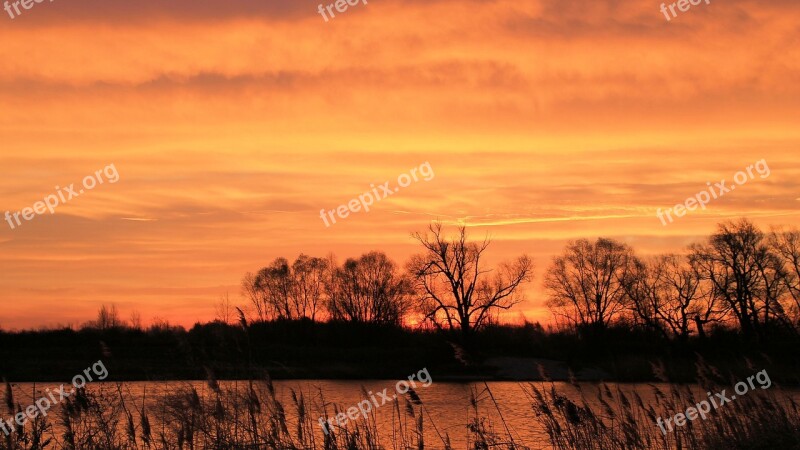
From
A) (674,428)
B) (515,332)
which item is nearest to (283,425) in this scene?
(674,428)

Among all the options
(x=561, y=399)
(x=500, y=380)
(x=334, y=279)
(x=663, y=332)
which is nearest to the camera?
(x=561, y=399)

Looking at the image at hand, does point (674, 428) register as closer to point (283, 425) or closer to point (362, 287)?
point (283, 425)

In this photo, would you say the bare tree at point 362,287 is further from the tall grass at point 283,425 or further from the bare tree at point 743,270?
the tall grass at point 283,425

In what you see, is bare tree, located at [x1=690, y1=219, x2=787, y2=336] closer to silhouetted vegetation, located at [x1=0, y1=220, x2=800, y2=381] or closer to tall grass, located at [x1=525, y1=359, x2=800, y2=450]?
silhouetted vegetation, located at [x1=0, y1=220, x2=800, y2=381]

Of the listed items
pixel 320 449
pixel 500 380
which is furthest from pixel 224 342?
pixel 500 380

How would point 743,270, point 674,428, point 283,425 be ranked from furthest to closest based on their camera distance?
1. point 743,270
2. point 674,428
3. point 283,425

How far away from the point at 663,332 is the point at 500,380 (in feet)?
52.7

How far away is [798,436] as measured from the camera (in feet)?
42.1

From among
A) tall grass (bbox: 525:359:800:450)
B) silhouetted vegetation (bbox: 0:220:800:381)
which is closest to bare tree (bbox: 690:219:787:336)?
silhouetted vegetation (bbox: 0:220:800:381)

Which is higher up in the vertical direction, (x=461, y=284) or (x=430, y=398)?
(x=461, y=284)

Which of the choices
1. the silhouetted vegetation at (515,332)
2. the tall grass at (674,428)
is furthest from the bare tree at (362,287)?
the tall grass at (674,428)

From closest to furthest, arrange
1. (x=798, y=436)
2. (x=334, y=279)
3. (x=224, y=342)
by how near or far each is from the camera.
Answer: (x=224, y=342) < (x=798, y=436) < (x=334, y=279)

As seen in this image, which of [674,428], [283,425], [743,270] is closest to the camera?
[283,425]

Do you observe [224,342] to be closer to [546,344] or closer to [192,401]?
[192,401]
